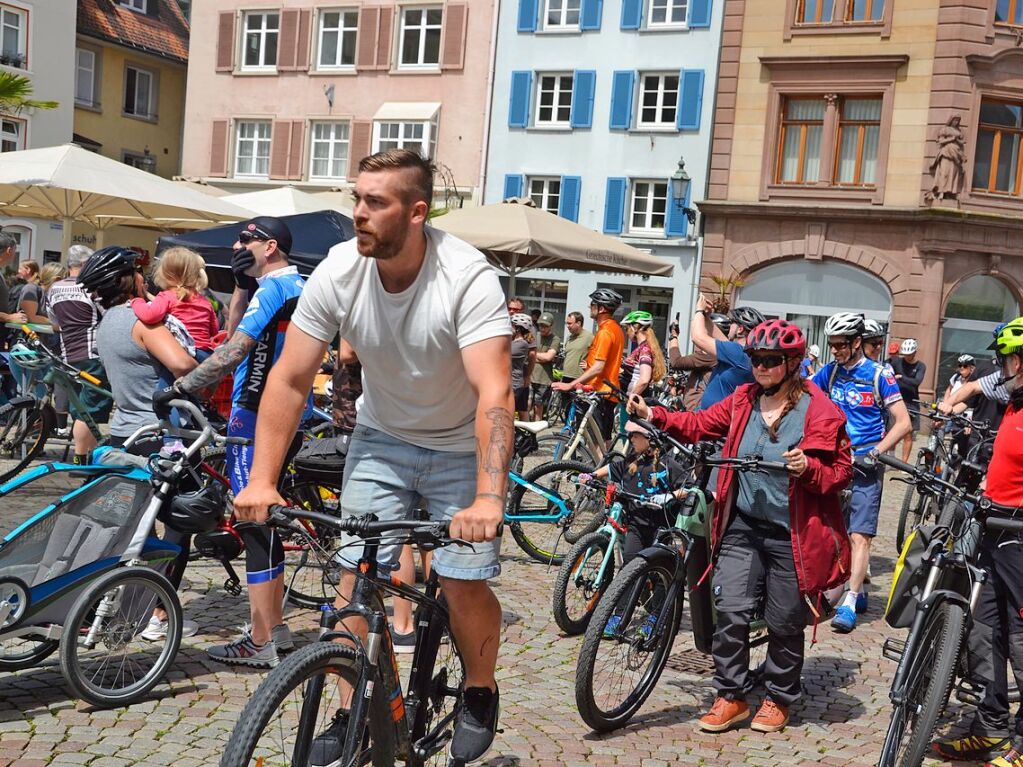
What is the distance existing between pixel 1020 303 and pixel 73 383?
24520 mm

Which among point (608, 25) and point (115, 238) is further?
point (115, 238)

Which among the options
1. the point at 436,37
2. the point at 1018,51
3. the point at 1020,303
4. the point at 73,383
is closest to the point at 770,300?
the point at 1020,303

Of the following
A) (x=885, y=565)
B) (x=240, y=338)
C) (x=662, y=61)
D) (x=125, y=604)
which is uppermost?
(x=662, y=61)

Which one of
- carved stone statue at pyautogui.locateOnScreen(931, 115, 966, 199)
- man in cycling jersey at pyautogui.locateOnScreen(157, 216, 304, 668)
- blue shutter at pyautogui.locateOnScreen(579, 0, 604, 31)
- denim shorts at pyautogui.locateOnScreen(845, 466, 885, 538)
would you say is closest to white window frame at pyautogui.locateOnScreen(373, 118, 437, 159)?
blue shutter at pyautogui.locateOnScreen(579, 0, 604, 31)

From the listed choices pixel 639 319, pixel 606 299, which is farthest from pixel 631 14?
pixel 639 319

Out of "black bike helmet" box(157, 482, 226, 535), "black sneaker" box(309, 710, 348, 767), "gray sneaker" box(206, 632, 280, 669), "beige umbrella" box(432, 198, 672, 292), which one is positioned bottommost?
"gray sneaker" box(206, 632, 280, 669)

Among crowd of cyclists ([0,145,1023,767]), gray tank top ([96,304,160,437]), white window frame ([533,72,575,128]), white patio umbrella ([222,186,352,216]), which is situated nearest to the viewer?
Result: crowd of cyclists ([0,145,1023,767])

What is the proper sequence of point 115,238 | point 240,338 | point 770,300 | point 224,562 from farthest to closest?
point 115,238 → point 770,300 → point 224,562 → point 240,338

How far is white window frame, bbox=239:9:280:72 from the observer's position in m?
35.2

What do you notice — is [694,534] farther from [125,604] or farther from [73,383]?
[73,383]

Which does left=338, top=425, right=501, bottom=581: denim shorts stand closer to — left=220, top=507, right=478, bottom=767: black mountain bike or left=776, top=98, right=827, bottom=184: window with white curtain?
left=220, top=507, right=478, bottom=767: black mountain bike

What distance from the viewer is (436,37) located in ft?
109

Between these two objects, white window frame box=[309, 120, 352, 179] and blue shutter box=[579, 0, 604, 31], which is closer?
blue shutter box=[579, 0, 604, 31]

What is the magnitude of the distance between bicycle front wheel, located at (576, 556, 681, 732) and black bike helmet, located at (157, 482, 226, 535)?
1.73 metres
